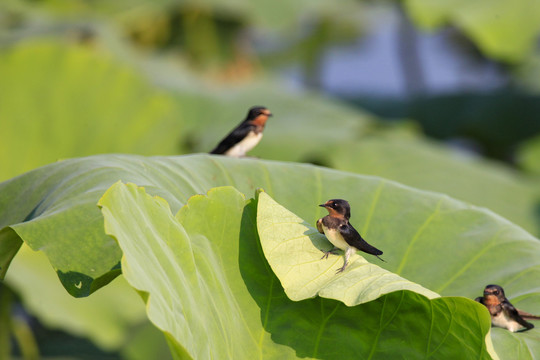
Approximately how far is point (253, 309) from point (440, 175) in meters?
2.32

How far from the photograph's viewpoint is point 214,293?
136 cm

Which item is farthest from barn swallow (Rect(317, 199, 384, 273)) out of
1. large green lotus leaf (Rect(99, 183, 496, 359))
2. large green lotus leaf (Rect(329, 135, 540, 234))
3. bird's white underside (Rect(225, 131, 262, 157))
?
large green lotus leaf (Rect(329, 135, 540, 234))

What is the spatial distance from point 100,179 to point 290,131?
8.79 ft

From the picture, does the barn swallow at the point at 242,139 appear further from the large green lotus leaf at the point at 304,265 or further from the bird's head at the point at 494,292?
the bird's head at the point at 494,292

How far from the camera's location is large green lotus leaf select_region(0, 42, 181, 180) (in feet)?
11.2

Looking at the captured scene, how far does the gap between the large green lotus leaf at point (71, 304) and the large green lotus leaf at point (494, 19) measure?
6.88 feet

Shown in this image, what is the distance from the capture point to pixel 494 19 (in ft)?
14.2

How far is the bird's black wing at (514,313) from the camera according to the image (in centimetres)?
148

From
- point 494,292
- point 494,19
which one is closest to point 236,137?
point 494,292

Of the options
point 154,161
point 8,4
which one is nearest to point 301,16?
point 8,4

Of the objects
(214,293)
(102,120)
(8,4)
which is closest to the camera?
(214,293)

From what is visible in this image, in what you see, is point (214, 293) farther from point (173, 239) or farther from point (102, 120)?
point (102, 120)

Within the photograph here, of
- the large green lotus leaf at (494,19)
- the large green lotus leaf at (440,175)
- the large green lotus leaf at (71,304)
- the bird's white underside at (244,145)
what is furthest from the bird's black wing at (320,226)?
the large green lotus leaf at (494,19)

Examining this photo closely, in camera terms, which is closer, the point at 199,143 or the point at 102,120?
the point at 102,120
